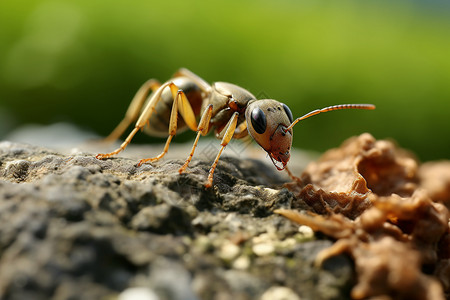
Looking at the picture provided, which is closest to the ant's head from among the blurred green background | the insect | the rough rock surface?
the insect

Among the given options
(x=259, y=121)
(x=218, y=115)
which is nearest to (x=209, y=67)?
(x=218, y=115)

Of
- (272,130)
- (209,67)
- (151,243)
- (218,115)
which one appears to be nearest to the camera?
(151,243)

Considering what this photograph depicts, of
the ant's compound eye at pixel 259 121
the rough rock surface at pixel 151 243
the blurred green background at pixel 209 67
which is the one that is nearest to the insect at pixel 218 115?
the ant's compound eye at pixel 259 121

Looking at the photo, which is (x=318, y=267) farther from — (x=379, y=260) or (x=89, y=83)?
(x=89, y=83)

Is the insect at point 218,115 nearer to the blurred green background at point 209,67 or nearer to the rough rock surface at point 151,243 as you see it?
the rough rock surface at point 151,243

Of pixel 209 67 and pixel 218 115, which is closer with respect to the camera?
pixel 218 115

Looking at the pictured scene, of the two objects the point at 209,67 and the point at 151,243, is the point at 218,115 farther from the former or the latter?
the point at 209,67
